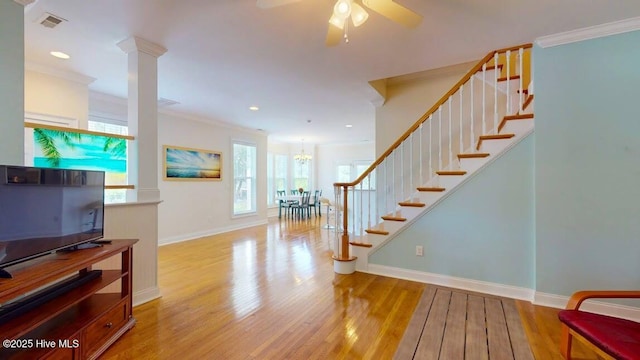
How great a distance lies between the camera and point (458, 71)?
4020 millimetres

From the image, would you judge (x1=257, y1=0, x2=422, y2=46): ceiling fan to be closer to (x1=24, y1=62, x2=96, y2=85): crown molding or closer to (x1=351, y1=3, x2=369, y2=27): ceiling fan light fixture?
(x1=351, y1=3, x2=369, y2=27): ceiling fan light fixture

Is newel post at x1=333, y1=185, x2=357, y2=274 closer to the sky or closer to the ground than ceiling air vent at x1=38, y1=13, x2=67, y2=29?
closer to the ground

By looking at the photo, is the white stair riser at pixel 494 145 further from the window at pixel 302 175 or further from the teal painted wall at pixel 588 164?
the window at pixel 302 175

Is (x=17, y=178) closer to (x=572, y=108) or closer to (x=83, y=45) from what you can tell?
(x=83, y=45)

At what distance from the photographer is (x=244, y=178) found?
7.46 m

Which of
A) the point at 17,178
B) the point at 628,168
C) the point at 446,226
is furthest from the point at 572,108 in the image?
the point at 17,178

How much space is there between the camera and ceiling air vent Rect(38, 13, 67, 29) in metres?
2.32

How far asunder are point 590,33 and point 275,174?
8.09m

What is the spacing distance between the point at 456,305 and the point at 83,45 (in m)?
4.59

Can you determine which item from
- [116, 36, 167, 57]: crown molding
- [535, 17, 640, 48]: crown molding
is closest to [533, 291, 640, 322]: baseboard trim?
[535, 17, 640, 48]: crown molding

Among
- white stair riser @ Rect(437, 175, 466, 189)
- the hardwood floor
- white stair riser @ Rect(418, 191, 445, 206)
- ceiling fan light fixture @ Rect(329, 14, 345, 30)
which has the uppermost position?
ceiling fan light fixture @ Rect(329, 14, 345, 30)

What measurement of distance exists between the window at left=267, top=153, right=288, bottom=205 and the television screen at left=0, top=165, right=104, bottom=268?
276 inches

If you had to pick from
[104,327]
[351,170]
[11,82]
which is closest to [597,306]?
[104,327]

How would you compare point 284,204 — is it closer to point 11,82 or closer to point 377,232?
point 377,232
